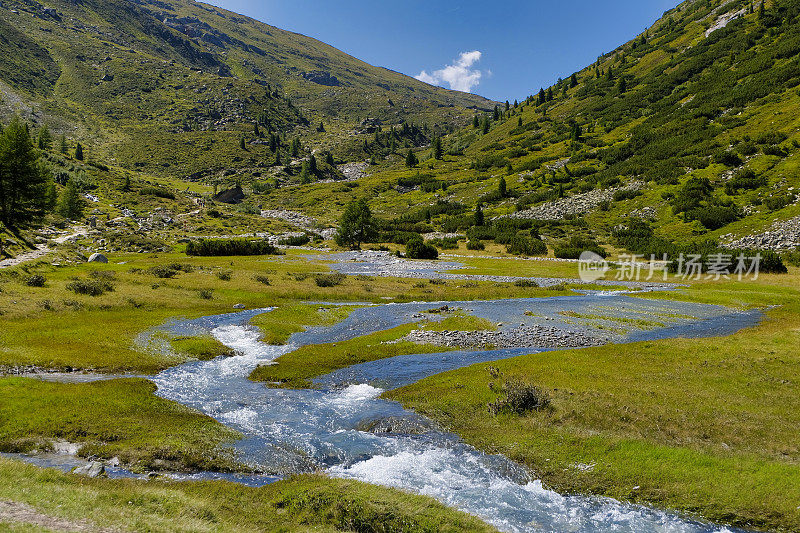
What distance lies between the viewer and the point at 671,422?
1984 centimetres

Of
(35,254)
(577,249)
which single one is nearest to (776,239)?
(577,249)

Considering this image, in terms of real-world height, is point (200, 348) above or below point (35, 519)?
below

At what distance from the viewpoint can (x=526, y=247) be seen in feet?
328

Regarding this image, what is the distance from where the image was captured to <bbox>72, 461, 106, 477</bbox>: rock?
49.1 feet

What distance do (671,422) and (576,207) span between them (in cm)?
11565

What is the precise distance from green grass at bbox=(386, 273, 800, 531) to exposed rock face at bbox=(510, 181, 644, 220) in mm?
95206

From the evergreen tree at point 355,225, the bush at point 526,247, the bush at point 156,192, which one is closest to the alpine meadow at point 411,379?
the bush at point 526,247

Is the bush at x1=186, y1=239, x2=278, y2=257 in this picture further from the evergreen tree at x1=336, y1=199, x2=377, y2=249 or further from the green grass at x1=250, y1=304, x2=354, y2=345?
the green grass at x1=250, y1=304, x2=354, y2=345

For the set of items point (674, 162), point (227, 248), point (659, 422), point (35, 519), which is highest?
point (674, 162)

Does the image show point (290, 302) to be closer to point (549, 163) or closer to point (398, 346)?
point (398, 346)

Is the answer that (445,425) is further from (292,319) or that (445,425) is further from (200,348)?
(292,319)

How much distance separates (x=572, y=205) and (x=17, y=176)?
5192 inches

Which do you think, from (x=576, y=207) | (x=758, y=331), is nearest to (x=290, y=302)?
(x=758, y=331)

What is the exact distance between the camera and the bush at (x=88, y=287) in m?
45.7
